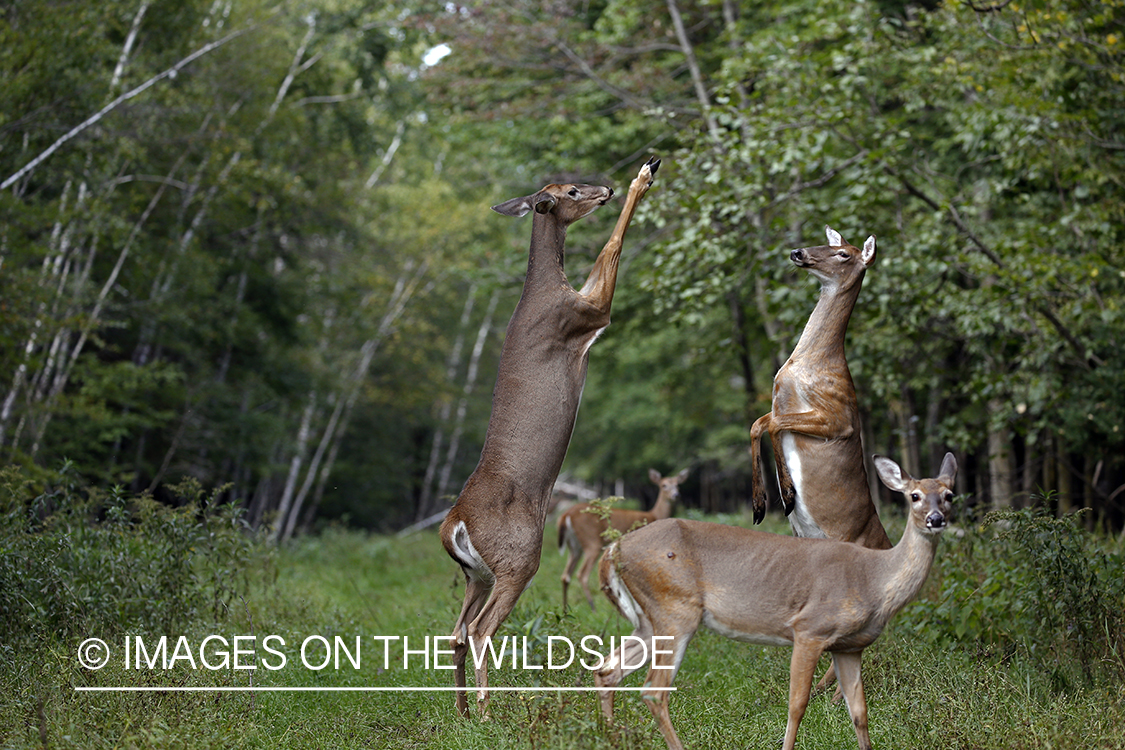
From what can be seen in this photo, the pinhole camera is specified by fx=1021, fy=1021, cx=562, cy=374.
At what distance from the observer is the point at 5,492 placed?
27.1ft

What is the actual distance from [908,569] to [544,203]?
2.73 meters

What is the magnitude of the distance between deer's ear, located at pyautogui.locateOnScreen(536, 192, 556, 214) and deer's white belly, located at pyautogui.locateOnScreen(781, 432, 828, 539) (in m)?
1.79

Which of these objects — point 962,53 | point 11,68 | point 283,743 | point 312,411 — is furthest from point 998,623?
point 312,411

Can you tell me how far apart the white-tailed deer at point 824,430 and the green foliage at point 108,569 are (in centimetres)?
389

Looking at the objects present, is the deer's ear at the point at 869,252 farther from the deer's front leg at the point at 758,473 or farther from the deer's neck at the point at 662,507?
the deer's neck at the point at 662,507

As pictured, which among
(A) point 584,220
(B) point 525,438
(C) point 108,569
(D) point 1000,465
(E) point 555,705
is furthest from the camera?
(A) point 584,220

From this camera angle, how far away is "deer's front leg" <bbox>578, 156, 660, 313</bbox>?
17.8 ft

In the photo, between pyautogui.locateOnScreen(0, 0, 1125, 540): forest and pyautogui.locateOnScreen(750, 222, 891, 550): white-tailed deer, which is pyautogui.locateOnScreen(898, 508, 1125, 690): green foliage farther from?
pyautogui.locateOnScreen(750, 222, 891, 550): white-tailed deer

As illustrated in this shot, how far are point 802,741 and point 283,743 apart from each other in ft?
8.44

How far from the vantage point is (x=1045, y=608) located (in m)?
6.00

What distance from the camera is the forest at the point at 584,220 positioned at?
979 centimetres

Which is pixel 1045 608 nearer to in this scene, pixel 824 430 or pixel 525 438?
pixel 824 430

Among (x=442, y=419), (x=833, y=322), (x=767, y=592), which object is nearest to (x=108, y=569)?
(x=767, y=592)

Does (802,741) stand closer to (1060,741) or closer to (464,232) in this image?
(1060,741)
